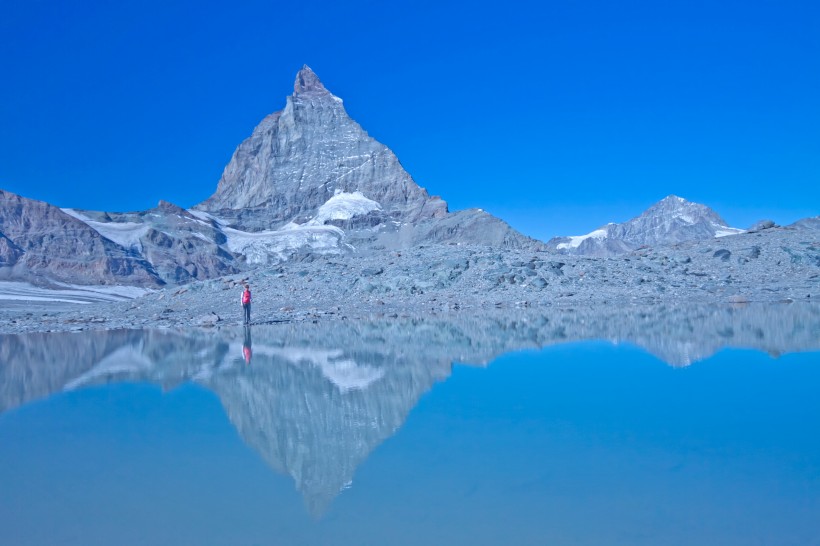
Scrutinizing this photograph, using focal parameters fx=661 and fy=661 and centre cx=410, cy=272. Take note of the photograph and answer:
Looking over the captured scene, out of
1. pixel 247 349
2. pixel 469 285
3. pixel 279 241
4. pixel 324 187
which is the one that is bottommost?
pixel 247 349

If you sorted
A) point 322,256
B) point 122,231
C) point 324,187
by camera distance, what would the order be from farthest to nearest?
point 324,187 < point 122,231 < point 322,256

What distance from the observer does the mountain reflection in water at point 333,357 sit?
6719 millimetres

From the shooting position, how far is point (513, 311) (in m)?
21.0

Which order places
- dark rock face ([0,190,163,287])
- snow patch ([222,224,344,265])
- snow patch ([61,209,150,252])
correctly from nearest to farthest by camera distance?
dark rock face ([0,190,163,287]), snow patch ([61,209,150,252]), snow patch ([222,224,344,265])

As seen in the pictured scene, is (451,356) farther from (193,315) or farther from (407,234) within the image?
(407,234)

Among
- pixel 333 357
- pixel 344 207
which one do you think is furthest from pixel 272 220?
pixel 333 357

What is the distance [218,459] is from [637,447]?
3.82 meters

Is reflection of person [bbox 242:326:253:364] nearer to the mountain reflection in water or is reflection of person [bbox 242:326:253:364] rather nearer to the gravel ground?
the mountain reflection in water

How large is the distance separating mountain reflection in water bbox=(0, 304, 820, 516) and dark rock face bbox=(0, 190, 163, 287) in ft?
193

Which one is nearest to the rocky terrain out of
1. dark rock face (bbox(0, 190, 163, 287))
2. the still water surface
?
dark rock face (bbox(0, 190, 163, 287))

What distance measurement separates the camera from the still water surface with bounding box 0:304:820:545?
451cm

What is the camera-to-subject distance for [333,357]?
12117 mm

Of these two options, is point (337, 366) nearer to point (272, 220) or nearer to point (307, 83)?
point (272, 220)

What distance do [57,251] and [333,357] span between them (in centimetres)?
→ 7694
